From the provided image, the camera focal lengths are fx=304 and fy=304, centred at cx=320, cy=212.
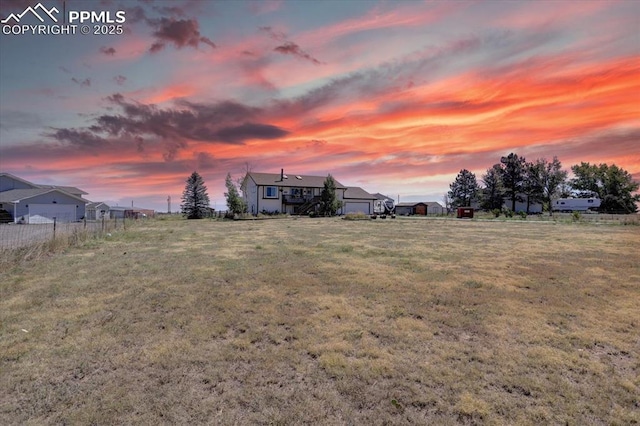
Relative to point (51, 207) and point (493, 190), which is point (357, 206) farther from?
point (51, 207)

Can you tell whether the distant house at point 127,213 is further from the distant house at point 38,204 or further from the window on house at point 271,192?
the window on house at point 271,192

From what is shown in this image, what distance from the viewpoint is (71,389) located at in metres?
3.50

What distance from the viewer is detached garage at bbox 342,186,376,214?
56.9m

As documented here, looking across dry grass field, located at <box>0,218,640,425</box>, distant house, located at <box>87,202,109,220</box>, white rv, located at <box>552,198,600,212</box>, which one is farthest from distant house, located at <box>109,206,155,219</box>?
white rv, located at <box>552,198,600,212</box>

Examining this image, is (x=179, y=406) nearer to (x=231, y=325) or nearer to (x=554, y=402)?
(x=231, y=325)

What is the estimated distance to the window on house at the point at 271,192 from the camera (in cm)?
4991

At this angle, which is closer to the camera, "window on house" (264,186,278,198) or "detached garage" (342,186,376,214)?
"window on house" (264,186,278,198)

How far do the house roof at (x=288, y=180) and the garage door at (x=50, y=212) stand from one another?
972 inches

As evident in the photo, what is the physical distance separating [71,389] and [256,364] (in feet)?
6.83

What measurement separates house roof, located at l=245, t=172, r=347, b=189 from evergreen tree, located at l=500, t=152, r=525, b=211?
42.6m

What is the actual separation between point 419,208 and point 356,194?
33.0 meters

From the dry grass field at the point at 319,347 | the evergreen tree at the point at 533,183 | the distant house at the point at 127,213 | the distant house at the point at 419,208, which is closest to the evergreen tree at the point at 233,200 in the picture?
the distant house at the point at 127,213

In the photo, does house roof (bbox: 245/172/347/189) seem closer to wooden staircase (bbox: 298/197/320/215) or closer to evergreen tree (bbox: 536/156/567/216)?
A: wooden staircase (bbox: 298/197/320/215)

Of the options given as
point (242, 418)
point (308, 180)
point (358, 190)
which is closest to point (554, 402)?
point (242, 418)
